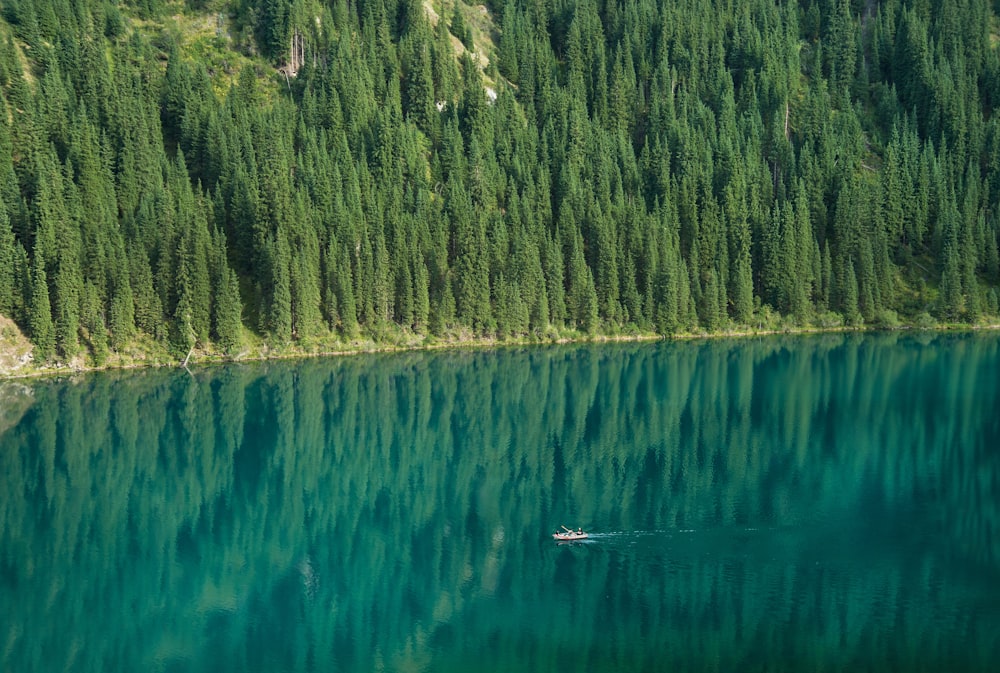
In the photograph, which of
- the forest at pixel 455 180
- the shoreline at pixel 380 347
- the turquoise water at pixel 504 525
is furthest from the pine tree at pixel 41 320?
the turquoise water at pixel 504 525

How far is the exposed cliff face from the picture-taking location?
92062mm

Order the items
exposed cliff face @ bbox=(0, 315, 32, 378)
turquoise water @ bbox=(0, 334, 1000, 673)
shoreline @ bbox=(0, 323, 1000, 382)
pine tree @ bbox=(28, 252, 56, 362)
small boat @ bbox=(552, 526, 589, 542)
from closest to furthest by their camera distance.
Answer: turquoise water @ bbox=(0, 334, 1000, 673), small boat @ bbox=(552, 526, 589, 542), exposed cliff face @ bbox=(0, 315, 32, 378), pine tree @ bbox=(28, 252, 56, 362), shoreline @ bbox=(0, 323, 1000, 382)

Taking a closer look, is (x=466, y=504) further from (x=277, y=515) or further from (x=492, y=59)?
→ (x=492, y=59)

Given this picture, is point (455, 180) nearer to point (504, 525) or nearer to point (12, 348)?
point (12, 348)

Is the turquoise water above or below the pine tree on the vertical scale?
below

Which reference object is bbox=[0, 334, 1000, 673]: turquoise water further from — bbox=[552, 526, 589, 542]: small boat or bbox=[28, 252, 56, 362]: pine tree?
bbox=[28, 252, 56, 362]: pine tree

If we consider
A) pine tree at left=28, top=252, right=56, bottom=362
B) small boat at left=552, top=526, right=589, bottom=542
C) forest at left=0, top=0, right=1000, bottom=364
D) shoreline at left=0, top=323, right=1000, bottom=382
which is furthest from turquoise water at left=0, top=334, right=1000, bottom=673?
forest at left=0, top=0, right=1000, bottom=364

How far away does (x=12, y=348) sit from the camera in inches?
3664

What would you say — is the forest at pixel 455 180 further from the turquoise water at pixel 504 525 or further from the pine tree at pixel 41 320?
the turquoise water at pixel 504 525

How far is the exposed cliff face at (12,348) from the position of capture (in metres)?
92.1

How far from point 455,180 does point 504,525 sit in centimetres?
8572

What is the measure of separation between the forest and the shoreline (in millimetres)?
1010

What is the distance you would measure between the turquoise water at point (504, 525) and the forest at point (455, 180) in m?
22.8

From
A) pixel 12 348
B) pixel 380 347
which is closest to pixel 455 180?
pixel 380 347
